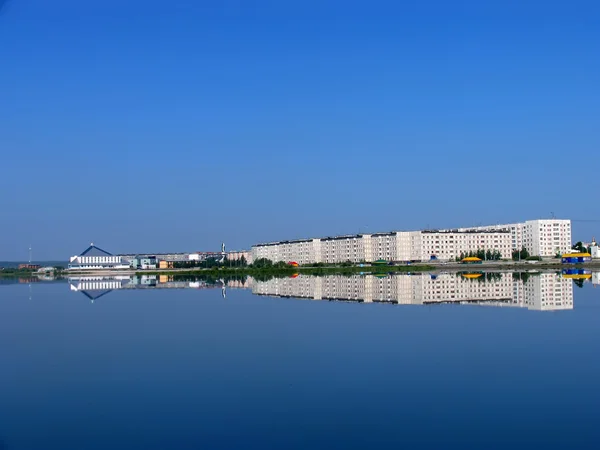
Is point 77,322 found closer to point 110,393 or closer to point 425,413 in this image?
point 110,393

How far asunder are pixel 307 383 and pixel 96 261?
273 ft

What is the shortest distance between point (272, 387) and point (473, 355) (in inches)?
121

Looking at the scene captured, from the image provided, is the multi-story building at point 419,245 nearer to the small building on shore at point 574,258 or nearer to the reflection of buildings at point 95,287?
the small building on shore at point 574,258

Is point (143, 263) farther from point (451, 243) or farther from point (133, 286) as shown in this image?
point (133, 286)

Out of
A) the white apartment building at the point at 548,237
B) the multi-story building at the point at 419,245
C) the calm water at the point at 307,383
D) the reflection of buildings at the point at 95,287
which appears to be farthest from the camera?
the multi-story building at the point at 419,245

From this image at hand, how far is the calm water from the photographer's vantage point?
5.80 metres

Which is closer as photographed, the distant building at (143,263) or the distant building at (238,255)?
the distant building at (143,263)

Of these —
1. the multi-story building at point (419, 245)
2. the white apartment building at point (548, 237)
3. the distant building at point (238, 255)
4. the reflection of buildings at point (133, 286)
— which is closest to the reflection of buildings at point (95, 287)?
the reflection of buildings at point (133, 286)

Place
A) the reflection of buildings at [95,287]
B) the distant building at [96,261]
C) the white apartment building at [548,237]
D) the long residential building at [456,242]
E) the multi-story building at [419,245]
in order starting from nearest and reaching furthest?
the reflection of buildings at [95,287], the white apartment building at [548,237], the long residential building at [456,242], the multi-story building at [419,245], the distant building at [96,261]

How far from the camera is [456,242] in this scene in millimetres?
69750

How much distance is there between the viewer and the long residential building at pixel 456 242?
6838 cm

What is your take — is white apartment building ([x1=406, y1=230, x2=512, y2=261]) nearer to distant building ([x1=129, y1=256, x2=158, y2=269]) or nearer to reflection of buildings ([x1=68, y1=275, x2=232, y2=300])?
reflection of buildings ([x1=68, y1=275, x2=232, y2=300])

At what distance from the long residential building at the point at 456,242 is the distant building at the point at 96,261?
29383 millimetres

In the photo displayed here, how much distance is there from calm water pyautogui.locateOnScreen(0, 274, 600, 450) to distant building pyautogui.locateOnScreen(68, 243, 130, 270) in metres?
73.6
